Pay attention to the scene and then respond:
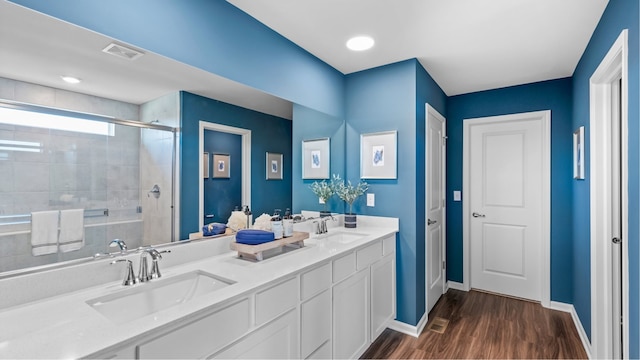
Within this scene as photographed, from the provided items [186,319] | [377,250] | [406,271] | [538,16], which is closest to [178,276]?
[186,319]

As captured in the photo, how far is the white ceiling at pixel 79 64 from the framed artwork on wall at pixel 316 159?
1.03 m

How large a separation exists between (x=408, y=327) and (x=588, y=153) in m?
1.96

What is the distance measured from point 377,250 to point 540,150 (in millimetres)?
2271

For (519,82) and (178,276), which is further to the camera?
(519,82)

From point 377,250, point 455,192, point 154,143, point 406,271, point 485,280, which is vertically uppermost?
point 154,143

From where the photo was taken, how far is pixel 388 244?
2.53m

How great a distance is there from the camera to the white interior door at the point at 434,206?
289cm

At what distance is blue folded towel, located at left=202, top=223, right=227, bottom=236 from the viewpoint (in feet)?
5.72

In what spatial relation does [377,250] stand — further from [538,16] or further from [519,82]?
[519,82]

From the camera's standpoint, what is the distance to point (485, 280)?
352 cm

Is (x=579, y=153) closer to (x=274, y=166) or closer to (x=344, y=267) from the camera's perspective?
(x=344, y=267)

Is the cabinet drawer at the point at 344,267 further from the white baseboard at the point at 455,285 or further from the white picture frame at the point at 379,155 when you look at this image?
the white baseboard at the point at 455,285

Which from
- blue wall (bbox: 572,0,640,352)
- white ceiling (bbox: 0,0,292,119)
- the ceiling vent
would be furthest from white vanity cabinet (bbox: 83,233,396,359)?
blue wall (bbox: 572,0,640,352)

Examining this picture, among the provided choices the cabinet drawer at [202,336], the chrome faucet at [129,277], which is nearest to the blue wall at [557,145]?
the cabinet drawer at [202,336]
